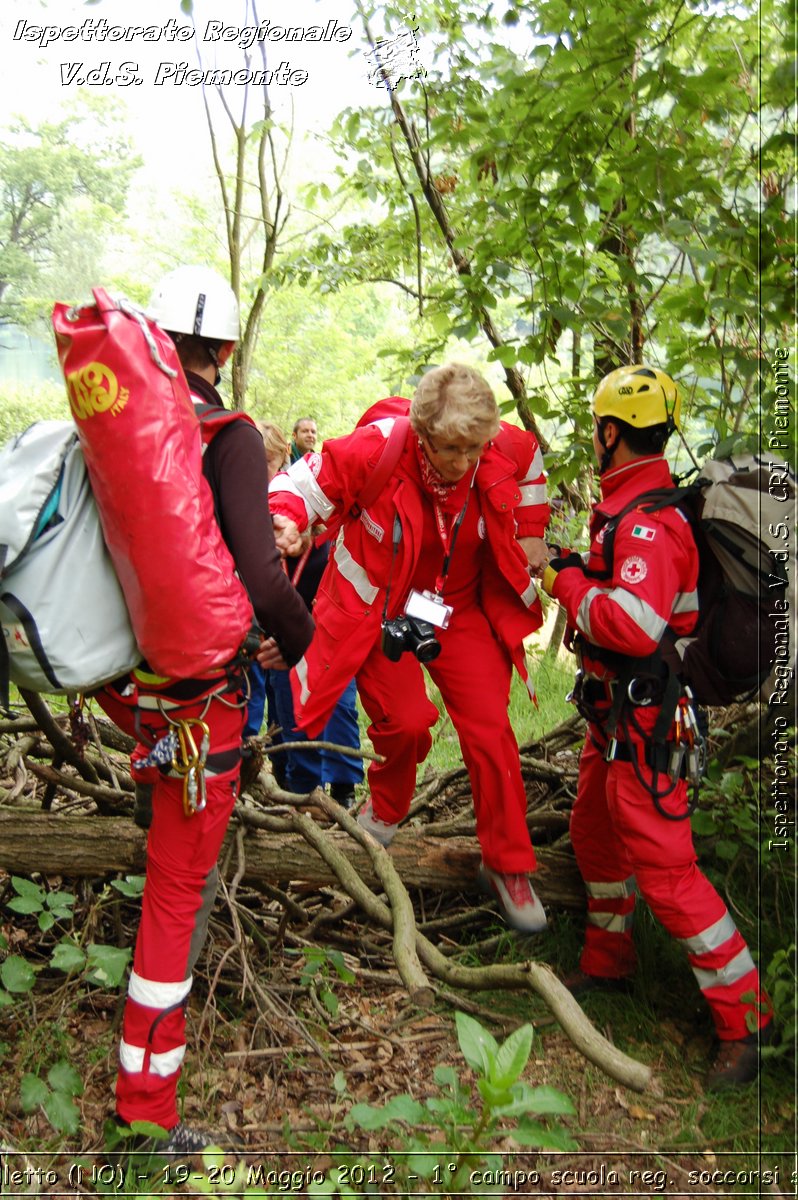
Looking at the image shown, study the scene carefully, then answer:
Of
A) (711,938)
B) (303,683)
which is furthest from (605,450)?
(711,938)

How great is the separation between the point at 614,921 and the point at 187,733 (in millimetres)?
1990

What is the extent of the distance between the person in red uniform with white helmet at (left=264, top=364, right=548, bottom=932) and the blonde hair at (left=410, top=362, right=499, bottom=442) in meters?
0.01

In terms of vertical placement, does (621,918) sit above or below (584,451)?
below

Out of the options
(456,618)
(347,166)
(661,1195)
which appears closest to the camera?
(661,1195)

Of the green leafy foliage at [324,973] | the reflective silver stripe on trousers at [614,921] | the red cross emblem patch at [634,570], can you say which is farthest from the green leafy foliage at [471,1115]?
the red cross emblem patch at [634,570]

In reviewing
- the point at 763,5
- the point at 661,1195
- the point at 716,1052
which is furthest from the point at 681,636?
A: the point at 763,5

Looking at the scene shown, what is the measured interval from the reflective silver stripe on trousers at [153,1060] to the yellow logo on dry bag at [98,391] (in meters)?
1.74

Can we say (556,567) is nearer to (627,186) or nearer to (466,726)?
(466,726)

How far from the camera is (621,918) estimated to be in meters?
3.64

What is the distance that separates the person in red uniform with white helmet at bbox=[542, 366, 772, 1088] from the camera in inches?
122

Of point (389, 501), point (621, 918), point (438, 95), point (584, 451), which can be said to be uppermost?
point (438, 95)

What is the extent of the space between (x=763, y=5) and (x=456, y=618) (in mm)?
2589

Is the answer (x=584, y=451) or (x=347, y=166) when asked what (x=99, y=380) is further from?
(x=347, y=166)

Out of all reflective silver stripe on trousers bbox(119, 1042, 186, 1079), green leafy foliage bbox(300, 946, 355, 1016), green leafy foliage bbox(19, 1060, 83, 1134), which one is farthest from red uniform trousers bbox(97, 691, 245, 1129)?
green leafy foliage bbox(300, 946, 355, 1016)
